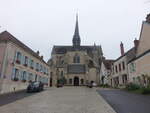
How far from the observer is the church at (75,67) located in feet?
160

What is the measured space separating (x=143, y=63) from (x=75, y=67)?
35252mm

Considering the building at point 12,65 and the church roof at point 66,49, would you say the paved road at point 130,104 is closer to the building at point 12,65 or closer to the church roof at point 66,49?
the building at point 12,65

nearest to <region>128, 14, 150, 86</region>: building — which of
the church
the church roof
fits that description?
the church

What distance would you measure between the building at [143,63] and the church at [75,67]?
2748cm

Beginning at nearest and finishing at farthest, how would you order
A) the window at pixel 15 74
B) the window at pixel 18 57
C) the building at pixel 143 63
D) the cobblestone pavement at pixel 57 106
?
the cobblestone pavement at pixel 57 106 → the building at pixel 143 63 → the window at pixel 15 74 → the window at pixel 18 57

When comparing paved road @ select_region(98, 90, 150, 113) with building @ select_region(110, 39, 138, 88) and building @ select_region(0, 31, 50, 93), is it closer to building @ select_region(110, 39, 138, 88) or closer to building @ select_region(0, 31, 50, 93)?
building @ select_region(0, 31, 50, 93)

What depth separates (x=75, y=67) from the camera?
5200 centimetres

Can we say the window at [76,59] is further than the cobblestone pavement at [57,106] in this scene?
Yes

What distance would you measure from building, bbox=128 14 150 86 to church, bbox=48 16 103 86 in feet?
90.2

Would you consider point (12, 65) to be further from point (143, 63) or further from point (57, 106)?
point (143, 63)

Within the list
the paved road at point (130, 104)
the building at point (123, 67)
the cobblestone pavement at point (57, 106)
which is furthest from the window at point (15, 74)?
the building at point (123, 67)

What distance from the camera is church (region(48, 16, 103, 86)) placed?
4884cm

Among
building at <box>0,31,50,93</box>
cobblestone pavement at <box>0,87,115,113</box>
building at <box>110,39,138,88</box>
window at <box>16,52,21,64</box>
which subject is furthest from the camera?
building at <box>110,39,138,88</box>

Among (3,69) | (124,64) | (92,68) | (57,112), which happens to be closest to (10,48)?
(3,69)
